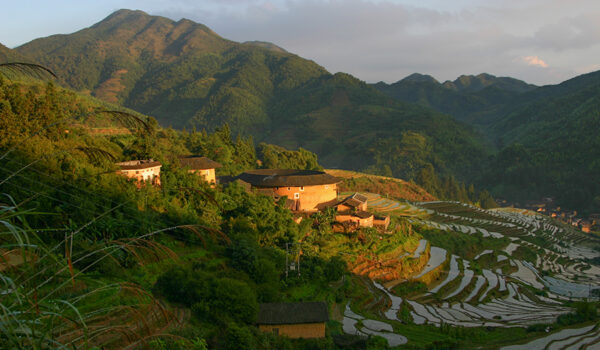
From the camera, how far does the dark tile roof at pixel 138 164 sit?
62.3ft

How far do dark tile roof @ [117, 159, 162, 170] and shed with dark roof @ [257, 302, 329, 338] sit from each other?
31.7ft

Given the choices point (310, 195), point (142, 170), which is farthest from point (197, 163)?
point (310, 195)

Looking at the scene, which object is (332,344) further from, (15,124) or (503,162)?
(503,162)

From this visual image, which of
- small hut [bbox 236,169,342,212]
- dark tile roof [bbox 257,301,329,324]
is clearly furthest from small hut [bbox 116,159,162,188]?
dark tile roof [bbox 257,301,329,324]

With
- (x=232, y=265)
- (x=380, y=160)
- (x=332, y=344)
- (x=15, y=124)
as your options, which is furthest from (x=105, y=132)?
(x=380, y=160)

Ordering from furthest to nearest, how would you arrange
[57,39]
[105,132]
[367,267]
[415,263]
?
1. [57,39]
2. [105,132]
3. [415,263]
4. [367,267]

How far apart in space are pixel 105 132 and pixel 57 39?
537ft

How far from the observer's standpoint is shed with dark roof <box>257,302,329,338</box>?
12.6 m

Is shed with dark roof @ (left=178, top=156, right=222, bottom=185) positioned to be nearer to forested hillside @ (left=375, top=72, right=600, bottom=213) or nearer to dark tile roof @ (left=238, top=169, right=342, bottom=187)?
dark tile roof @ (left=238, top=169, right=342, bottom=187)

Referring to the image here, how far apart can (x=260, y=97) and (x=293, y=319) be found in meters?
143

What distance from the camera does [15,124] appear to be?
16078 millimetres

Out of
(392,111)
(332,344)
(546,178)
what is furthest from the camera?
(392,111)

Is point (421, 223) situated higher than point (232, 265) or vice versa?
point (232, 265)

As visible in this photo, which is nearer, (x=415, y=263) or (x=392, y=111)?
(x=415, y=263)
